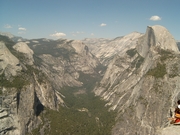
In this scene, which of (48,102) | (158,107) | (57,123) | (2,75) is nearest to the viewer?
(158,107)

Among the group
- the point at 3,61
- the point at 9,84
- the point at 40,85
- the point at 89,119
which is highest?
the point at 3,61

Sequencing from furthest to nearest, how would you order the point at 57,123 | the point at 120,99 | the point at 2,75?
the point at 120,99 → the point at 57,123 → the point at 2,75

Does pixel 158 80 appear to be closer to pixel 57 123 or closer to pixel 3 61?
pixel 57 123

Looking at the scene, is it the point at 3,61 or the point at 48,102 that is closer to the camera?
the point at 3,61

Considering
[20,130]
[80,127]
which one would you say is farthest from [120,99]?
[20,130]

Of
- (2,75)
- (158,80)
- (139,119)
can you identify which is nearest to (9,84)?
(2,75)

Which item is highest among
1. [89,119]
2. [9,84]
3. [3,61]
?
[3,61]

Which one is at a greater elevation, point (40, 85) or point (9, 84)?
point (9, 84)

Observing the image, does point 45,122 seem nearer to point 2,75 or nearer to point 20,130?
point 20,130

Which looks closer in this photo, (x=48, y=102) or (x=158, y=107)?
(x=158, y=107)
